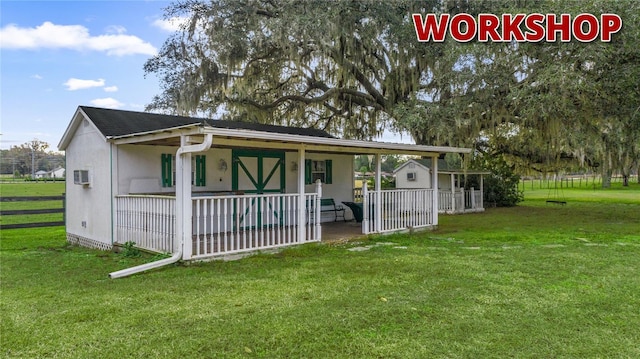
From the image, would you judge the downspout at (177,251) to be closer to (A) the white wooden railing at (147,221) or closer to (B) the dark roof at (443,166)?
(A) the white wooden railing at (147,221)

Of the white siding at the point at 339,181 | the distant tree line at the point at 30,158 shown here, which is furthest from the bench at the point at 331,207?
the distant tree line at the point at 30,158

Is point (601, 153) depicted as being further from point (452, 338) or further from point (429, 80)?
point (452, 338)

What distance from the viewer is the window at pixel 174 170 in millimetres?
7949

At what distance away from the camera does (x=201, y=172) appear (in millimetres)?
8391

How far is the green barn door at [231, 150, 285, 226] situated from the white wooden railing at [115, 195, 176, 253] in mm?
2255

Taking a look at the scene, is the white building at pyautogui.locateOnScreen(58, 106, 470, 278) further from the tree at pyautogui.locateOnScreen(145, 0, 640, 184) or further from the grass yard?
the tree at pyautogui.locateOnScreen(145, 0, 640, 184)

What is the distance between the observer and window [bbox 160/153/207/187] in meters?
7.95

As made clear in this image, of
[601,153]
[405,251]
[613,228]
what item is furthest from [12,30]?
[601,153]

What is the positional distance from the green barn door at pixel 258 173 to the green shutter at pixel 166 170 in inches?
53.0

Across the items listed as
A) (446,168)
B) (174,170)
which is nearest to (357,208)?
(174,170)

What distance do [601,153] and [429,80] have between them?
19.1 feet

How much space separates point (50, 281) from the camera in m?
5.11

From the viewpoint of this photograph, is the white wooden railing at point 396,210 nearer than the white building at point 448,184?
Yes

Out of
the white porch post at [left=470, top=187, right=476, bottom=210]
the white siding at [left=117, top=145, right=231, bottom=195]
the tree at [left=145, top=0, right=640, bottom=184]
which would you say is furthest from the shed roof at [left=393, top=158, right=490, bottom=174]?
the white siding at [left=117, top=145, right=231, bottom=195]
